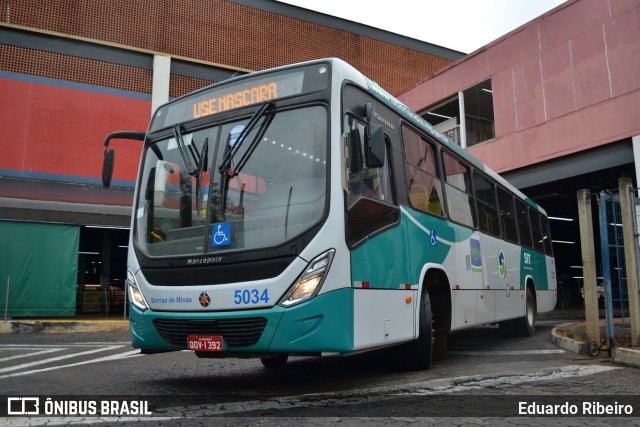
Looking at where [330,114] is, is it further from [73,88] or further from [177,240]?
Result: [73,88]

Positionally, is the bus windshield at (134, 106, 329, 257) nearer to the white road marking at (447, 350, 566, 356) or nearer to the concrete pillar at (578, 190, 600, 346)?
the concrete pillar at (578, 190, 600, 346)

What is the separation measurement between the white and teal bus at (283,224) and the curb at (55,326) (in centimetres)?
919

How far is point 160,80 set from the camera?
861 inches

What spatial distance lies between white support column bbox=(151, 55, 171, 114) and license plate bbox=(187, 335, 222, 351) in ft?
58.7

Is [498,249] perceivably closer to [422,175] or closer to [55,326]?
[422,175]

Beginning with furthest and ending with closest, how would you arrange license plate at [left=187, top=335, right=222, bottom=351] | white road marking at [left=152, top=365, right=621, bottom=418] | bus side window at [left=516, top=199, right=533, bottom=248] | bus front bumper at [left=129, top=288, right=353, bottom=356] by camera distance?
bus side window at [left=516, top=199, right=533, bottom=248] < license plate at [left=187, top=335, right=222, bottom=351] < bus front bumper at [left=129, top=288, right=353, bottom=356] < white road marking at [left=152, top=365, right=621, bottom=418]

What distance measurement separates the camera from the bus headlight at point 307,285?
4715 millimetres

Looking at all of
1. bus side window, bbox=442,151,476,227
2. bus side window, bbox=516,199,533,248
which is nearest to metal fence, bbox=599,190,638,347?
bus side window, bbox=442,151,476,227

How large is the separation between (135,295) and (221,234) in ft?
4.27

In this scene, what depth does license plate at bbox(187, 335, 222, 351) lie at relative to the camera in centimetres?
495

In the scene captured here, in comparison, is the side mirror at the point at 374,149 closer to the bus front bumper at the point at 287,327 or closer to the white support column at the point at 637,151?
the bus front bumper at the point at 287,327

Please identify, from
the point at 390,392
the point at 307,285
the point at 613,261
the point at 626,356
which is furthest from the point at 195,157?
the point at 613,261

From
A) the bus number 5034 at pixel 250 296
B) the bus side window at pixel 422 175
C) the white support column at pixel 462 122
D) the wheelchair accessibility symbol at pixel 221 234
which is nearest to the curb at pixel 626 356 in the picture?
the bus side window at pixel 422 175

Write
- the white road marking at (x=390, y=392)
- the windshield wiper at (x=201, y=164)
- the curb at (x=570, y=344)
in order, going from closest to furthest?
the white road marking at (x=390, y=392) < the windshield wiper at (x=201, y=164) < the curb at (x=570, y=344)
